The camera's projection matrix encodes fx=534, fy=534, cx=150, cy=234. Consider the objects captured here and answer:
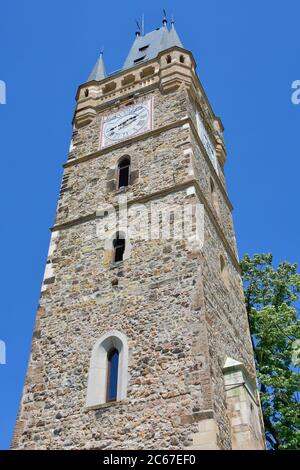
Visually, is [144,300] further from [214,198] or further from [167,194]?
[214,198]

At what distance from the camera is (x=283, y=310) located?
1572cm

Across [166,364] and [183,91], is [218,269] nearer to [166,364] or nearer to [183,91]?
[166,364]

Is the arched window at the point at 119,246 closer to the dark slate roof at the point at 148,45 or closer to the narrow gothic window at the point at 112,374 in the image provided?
the narrow gothic window at the point at 112,374

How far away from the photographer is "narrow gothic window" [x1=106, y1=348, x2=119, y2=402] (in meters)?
10.3

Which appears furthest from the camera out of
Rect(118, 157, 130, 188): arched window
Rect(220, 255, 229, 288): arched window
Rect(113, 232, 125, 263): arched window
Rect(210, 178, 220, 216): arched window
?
Rect(210, 178, 220, 216): arched window

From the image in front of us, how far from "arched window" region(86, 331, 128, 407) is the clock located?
23.0 feet

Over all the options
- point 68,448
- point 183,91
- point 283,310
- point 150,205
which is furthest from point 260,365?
point 183,91

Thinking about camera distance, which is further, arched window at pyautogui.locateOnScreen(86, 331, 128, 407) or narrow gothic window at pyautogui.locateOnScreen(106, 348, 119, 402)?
narrow gothic window at pyautogui.locateOnScreen(106, 348, 119, 402)

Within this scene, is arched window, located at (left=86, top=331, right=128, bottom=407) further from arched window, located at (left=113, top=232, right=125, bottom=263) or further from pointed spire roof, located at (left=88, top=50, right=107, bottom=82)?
pointed spire roof, located at (left=88, top=50, right=107, bottom=82)

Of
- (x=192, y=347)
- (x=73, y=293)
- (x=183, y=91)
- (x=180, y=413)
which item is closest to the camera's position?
(x=180, y=413)

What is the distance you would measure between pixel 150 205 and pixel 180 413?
5.57 meters

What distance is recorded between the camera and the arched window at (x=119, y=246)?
12672 millimetres

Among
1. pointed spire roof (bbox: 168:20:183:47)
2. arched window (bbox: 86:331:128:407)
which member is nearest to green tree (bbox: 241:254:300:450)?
arched window (bbox: 86:331:128:407)

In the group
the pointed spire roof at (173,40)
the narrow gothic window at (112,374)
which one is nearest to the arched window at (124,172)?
the narrow gothic window at (112,374)
